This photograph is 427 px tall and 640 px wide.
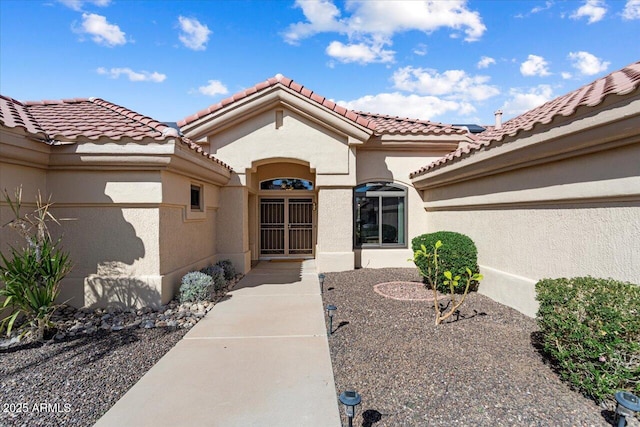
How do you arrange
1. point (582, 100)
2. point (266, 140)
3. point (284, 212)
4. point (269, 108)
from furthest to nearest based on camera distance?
point (284, 212) → point (266, 140) → point (269, 108) → point (582, 100)

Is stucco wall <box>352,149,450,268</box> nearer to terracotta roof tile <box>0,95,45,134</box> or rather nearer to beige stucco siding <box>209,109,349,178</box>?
beige stucco siding <box>209,109,349,178</box>

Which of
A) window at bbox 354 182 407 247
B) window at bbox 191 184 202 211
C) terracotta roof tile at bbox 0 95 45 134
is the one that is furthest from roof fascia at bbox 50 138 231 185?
window at bbox 354 182 407 247

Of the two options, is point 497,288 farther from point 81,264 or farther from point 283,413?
point 81,264

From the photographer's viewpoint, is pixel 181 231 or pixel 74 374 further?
pixel 181 231

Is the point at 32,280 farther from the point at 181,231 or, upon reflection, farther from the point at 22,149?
the point at 181,231

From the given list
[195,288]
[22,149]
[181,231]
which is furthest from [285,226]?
[22,149]

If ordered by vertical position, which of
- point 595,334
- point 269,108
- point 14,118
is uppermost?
point 269,108

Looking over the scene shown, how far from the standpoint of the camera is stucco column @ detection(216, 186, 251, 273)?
1033 cm

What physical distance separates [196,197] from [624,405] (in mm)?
8778

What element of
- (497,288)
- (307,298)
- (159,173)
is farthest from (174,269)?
(497,288)

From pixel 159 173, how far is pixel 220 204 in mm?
3778

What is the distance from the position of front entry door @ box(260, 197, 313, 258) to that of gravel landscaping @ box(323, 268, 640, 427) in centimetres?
723

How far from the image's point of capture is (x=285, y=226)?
13.5 meters

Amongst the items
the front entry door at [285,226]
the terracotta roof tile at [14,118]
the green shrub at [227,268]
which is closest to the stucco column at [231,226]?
the green shrub at [227,268]
